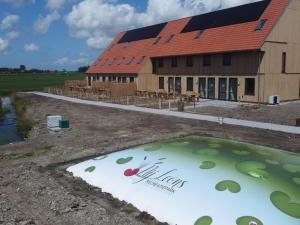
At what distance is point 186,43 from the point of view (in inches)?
1368

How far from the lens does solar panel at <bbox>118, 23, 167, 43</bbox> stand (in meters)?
43.4

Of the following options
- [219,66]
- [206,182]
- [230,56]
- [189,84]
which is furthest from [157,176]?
[189,84]

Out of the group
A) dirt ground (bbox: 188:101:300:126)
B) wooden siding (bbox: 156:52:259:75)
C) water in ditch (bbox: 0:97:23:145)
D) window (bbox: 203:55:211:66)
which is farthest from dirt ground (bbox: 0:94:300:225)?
window (bbox: 203:55:211:66)

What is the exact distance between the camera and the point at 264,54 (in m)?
26.8

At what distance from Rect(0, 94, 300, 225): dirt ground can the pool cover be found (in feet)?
1.62

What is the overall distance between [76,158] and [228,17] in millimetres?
25052

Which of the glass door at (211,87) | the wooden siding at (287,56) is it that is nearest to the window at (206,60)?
the glass door at (211,87)

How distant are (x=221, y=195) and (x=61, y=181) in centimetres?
500

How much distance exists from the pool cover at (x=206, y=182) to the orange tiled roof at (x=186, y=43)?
19384mm

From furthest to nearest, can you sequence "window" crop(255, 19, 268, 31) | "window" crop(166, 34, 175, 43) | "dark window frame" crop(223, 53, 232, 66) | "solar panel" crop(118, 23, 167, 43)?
"solar panel" crop(118, 23, 167, 43), "window" crop(166, 34, 175, 43), "dark window frame" crop(223, 53, 232, 66), "window" crop(255, 19, 268, 31)

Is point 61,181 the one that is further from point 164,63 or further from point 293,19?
point 164,63

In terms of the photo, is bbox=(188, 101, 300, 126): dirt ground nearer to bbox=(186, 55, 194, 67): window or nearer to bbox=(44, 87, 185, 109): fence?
bbox=(44, 87, 185, 109): fence

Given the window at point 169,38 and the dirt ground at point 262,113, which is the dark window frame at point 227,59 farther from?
the window at point 169,38

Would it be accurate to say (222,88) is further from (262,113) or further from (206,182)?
(206,182)
